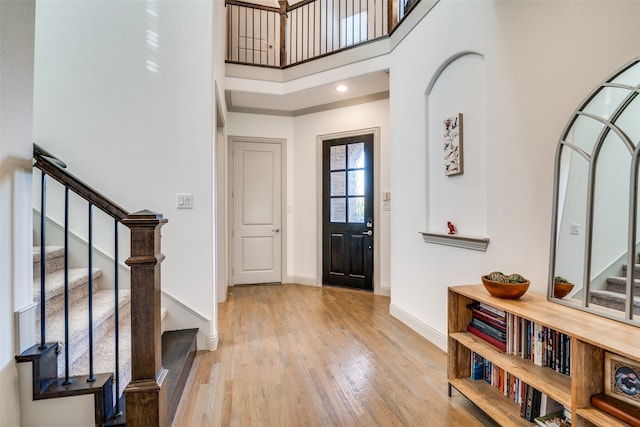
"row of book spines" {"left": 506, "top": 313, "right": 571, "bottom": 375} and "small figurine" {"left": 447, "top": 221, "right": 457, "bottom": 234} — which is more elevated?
"small figurine" {"left": 447, "top": 221, "right": 457, "bottom": 234}

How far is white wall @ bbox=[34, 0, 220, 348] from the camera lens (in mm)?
2387

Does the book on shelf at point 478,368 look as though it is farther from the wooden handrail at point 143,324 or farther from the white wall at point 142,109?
the white wall at point 142,109

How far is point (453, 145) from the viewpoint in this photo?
8.19 feet

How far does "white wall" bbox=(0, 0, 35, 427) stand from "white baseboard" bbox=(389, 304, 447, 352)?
2.61 meters

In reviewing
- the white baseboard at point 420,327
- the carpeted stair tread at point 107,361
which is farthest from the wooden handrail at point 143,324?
the white baseboard at point 420,327

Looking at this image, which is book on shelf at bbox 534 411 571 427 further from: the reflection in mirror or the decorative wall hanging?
→ the decorative wall hanging

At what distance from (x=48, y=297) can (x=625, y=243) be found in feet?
Result: 9.35

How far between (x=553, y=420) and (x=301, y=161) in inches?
165

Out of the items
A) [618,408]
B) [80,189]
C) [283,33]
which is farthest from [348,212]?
[618,408]

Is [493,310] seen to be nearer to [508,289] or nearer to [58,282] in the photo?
[508,289]

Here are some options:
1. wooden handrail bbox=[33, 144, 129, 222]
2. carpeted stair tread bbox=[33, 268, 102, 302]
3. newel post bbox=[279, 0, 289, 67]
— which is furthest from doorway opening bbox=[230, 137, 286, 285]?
wooden handrail bbox=[33, 144, 129, 222]

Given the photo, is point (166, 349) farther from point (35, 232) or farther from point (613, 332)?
point (613, 332)

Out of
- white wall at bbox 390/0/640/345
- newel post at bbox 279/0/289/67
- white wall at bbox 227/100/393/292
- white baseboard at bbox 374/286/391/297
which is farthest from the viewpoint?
white wall at bbox 227/100/393/292

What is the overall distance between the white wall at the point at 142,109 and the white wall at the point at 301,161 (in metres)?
2.27
